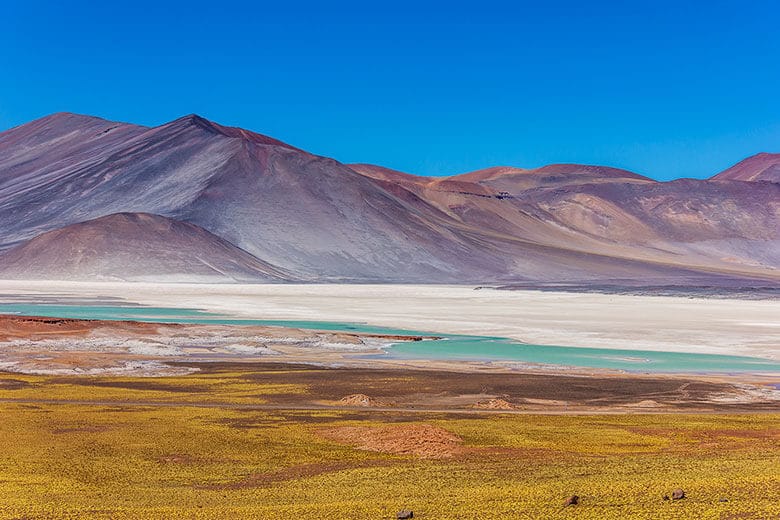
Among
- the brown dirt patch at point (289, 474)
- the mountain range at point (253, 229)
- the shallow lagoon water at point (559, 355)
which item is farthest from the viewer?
the mountain range at point (253, 229)

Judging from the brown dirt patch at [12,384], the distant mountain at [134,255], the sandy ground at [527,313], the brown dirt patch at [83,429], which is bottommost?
the brown dirt patch at [83,429]

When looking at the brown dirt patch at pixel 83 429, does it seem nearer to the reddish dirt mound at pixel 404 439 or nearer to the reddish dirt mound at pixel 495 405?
the reddish dirt mound at pixel 404 439

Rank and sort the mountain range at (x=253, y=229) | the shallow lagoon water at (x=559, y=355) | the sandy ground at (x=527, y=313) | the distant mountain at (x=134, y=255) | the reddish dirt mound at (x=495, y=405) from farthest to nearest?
the mountain range at (x=253, y=229), the distant mountain at (x=134, y=255), the sandy ground at (x=527, y=313), the shallow lagoon water at (x=559, y=355), the reddish dirt mound at (x=495, y=405)

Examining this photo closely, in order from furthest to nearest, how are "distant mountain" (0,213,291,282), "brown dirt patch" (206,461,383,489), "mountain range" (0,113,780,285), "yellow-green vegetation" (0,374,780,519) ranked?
"mountain range" (0,113,780,285), "distant mountain" (0,213,291,282), "brown dirt patch" (206,461,383,489), "yellow-green vegetation" (0,374,780,519)

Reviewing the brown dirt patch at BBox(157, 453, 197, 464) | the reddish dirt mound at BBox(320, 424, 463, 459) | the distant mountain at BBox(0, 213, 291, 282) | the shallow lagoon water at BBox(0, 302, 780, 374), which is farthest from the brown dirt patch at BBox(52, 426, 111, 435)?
the distant mountain at BBox(0, 213, 291, 282)

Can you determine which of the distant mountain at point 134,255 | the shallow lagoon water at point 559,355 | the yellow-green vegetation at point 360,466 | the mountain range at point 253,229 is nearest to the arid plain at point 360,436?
the yellow-green vegetation at point 360,466

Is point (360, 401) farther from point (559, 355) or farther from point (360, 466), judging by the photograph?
point (559, 355)

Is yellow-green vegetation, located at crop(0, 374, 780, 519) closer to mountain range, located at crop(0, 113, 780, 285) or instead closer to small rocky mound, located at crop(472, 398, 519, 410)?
small rocky mound, located at crop(472, 398, 519, 410)
